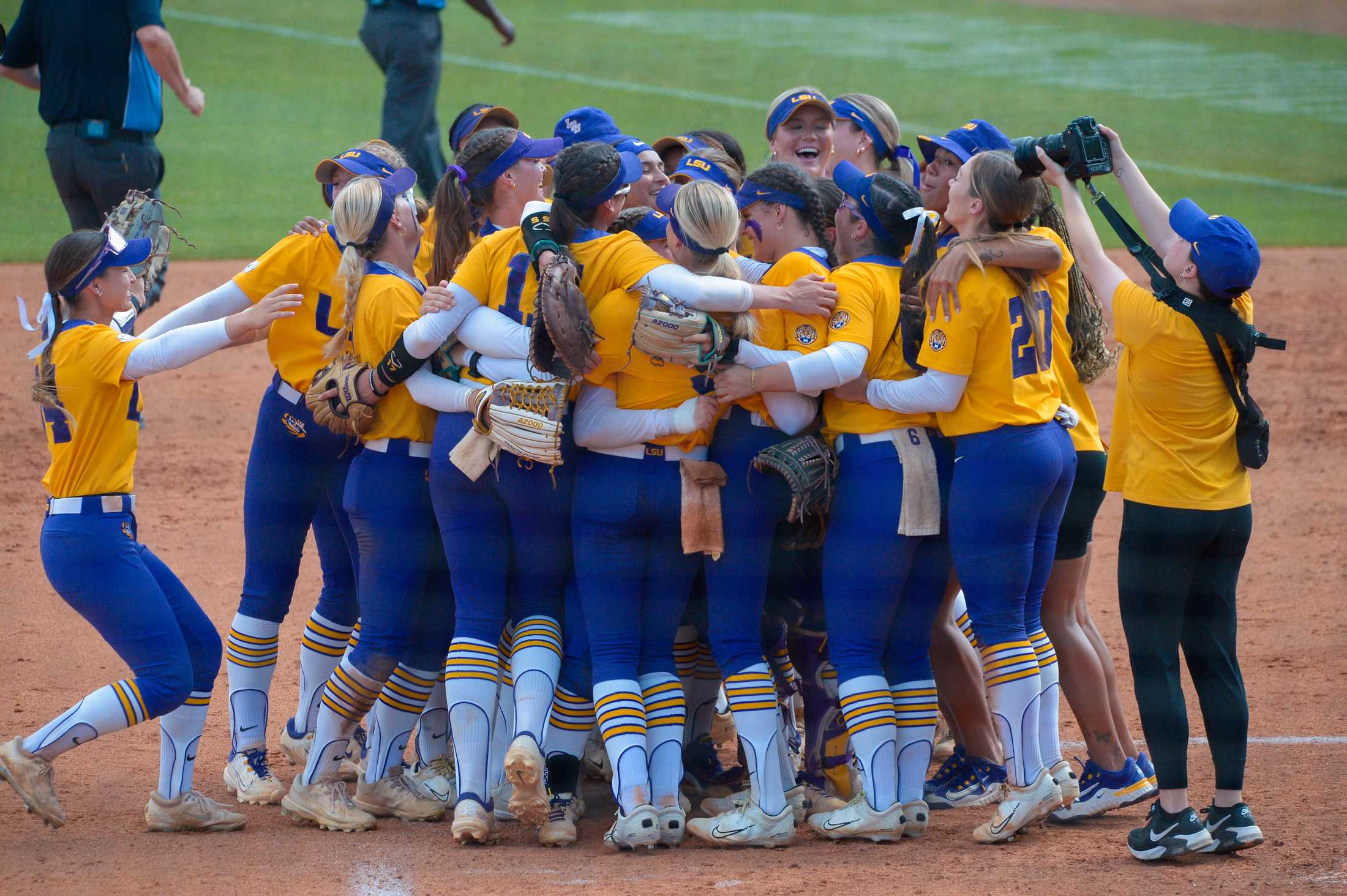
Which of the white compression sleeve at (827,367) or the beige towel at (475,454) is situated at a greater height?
the white compression sleeve at (827,367)

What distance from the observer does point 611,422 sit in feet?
12.1

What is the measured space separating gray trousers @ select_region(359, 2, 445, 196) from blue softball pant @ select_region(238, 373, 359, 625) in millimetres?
5031

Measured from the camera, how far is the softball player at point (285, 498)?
13.3 ft

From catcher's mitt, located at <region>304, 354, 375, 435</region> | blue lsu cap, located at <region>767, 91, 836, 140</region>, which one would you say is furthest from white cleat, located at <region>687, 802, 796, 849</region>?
blue lsu cap, located at <region>767, 91, 836, 140</region>

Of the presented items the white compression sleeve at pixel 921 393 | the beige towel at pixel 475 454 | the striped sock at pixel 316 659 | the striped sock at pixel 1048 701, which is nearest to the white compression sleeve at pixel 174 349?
the beige towel at pixel 475 454

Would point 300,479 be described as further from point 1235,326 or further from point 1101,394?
point 1101,394

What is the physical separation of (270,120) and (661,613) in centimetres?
1376

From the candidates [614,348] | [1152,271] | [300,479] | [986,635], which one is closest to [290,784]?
[300,479]

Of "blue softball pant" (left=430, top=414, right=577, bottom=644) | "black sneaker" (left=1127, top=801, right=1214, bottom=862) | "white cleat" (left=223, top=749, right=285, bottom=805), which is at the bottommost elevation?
"white cleat" (left=223, top=749, right=285, bottom=805)

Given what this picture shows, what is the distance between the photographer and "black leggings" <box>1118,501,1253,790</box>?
3.59 meters

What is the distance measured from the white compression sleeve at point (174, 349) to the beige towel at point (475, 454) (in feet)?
2.12

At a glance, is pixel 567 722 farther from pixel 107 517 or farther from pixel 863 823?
pixel 107 517

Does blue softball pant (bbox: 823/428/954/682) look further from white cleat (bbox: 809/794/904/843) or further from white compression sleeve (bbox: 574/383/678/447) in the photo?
white compression sleeve (bbox: 574/383/678/447)

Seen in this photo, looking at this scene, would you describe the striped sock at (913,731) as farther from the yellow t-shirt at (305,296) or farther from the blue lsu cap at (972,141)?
the yellow t-shirt at (305,296)
